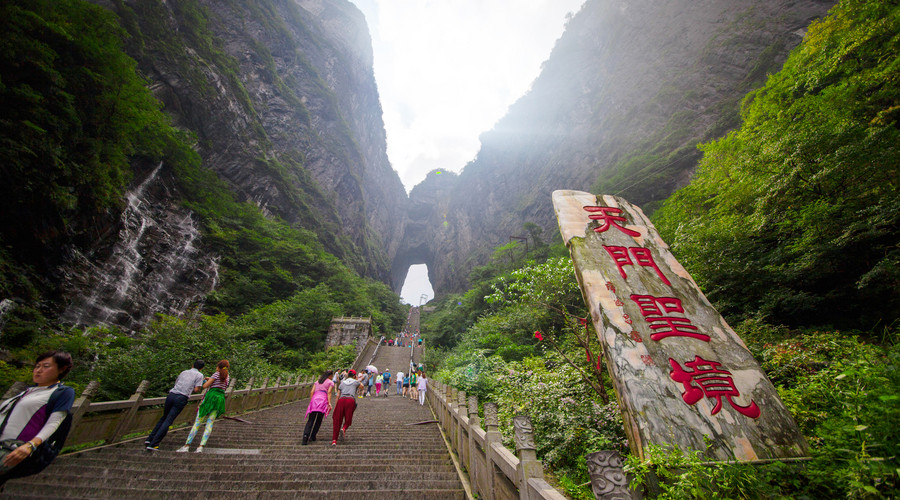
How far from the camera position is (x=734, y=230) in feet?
17.9

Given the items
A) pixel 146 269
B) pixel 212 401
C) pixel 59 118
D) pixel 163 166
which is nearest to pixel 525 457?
pixel 212 401

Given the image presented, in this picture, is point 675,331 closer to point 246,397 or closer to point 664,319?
point 664,319

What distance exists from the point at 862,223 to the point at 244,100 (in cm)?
2798

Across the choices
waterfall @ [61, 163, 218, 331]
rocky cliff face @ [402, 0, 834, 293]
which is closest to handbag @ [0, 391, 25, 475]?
waterfall @ [61, 163, 218, 331]

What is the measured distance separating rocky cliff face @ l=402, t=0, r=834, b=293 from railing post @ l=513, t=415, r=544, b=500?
716 inches

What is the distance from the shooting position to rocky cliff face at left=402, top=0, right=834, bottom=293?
1808 centimetres

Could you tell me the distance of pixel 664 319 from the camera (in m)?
3.25

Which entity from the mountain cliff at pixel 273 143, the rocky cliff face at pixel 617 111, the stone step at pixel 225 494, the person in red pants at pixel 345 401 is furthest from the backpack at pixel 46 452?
the rocky cliff face at pixel 617 111

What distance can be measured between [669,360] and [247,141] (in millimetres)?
24972

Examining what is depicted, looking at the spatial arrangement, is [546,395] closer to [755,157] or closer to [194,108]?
[755,157]

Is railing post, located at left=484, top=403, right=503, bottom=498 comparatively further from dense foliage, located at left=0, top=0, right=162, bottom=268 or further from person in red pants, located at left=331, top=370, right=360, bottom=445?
dense foliage, located at left=0, top=0, right=162, bottom=268

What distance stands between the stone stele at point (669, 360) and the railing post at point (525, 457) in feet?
3.99

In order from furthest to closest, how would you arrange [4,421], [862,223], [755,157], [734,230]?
[755,157] → [734,230] → [862,223] → [4,421]

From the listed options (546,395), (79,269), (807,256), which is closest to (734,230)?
(807,256)
